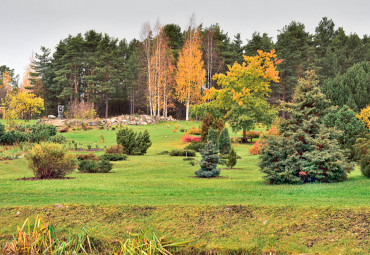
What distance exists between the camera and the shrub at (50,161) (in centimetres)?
1266

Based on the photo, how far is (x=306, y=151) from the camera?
11766 millimetres

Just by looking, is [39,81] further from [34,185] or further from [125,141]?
[34,185]

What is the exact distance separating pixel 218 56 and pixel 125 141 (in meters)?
36.9

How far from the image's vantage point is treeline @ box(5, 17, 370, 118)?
49.9 metres

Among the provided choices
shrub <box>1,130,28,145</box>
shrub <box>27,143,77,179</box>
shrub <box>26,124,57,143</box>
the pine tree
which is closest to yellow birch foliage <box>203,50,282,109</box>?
shrub <box>26,124,57,143</box>

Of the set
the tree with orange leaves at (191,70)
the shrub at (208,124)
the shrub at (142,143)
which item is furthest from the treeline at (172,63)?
the shrub at (142,143)

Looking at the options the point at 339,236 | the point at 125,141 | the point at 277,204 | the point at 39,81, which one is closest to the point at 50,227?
the point at 277,204

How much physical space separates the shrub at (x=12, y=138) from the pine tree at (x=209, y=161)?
1494 cm

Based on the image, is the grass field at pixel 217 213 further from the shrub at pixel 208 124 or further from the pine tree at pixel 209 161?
the shrub at pixel 208 124

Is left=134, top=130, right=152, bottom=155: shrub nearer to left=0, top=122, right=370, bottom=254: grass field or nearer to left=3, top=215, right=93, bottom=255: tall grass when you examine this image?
left=0, top=122, right=370, bottom=254: grass field

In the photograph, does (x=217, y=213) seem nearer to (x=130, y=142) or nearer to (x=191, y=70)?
(x=130, y=142)

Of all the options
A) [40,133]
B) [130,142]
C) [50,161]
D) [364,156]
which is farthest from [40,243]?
[40,133]

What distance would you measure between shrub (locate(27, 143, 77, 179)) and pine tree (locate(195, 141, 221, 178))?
465 cm

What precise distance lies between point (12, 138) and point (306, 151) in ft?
61.8
